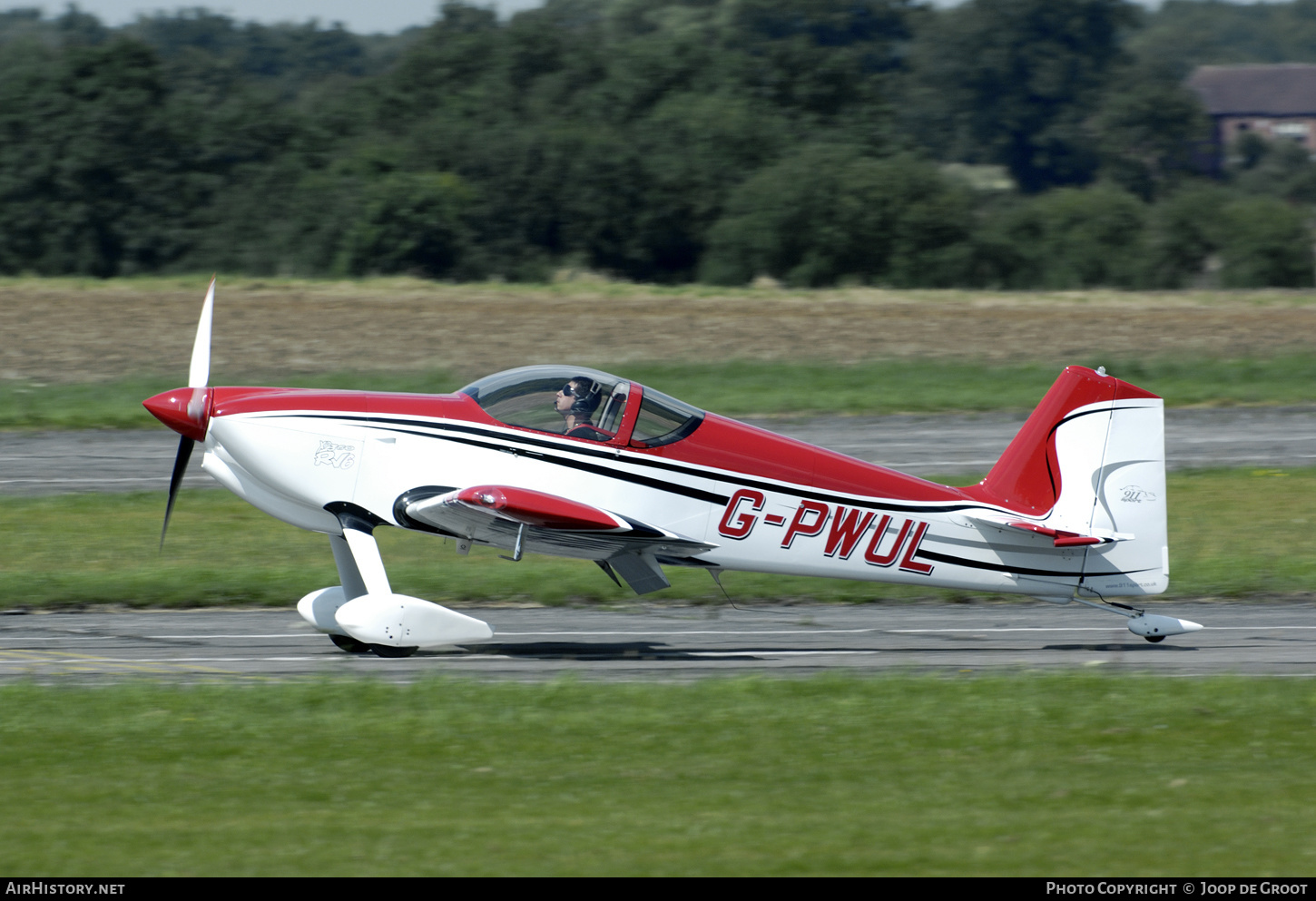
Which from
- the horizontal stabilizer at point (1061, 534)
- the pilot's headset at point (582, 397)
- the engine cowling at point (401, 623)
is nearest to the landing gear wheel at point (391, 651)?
the engine cowling at point (401, 623)

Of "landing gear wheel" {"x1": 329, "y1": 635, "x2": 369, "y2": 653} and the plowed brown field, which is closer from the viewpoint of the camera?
"landing gear wheel" {"x1": 329, "y1": 635, "x2": 369, "y2": 653}

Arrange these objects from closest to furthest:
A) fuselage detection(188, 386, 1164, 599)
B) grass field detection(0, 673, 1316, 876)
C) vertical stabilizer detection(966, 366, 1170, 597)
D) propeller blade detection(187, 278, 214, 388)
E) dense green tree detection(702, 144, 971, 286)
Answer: grass field detection(0, 673, 1316, 876), fuselage detection(188, 386, 1164, 599), propeller blade detection(187, 278, 214, 388), vertical stabilizer detection(966, 366, 1170, 597), dense green tree detection(702, 144, 971, 286)

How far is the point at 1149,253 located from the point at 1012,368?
23.0 metres

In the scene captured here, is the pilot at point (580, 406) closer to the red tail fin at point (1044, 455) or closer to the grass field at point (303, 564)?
the grass field at point (303, 564)

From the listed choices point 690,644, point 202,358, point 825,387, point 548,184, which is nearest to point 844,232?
point 548,184

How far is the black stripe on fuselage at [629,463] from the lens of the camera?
10773 mm

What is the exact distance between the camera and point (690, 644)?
11.8 meters

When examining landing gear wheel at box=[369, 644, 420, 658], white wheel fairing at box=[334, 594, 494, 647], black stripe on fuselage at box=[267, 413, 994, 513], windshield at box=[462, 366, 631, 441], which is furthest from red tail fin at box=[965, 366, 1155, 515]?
landing gear wheel at box=[369, 644, 420, 658]

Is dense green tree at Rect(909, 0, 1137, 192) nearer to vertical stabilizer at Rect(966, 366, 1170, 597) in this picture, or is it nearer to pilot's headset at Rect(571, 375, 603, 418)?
vertical stabilizer at Rect(966, 366, 1170, 597)

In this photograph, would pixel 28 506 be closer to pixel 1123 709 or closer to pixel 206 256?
pixel 1123 709

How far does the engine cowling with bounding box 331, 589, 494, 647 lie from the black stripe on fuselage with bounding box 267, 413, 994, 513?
128 cm

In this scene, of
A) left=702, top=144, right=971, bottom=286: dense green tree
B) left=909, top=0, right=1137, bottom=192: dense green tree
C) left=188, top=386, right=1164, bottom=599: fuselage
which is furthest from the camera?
left=909, top=0, right=1137, bottom=192: dense green tree

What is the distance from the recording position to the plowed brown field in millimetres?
31000
